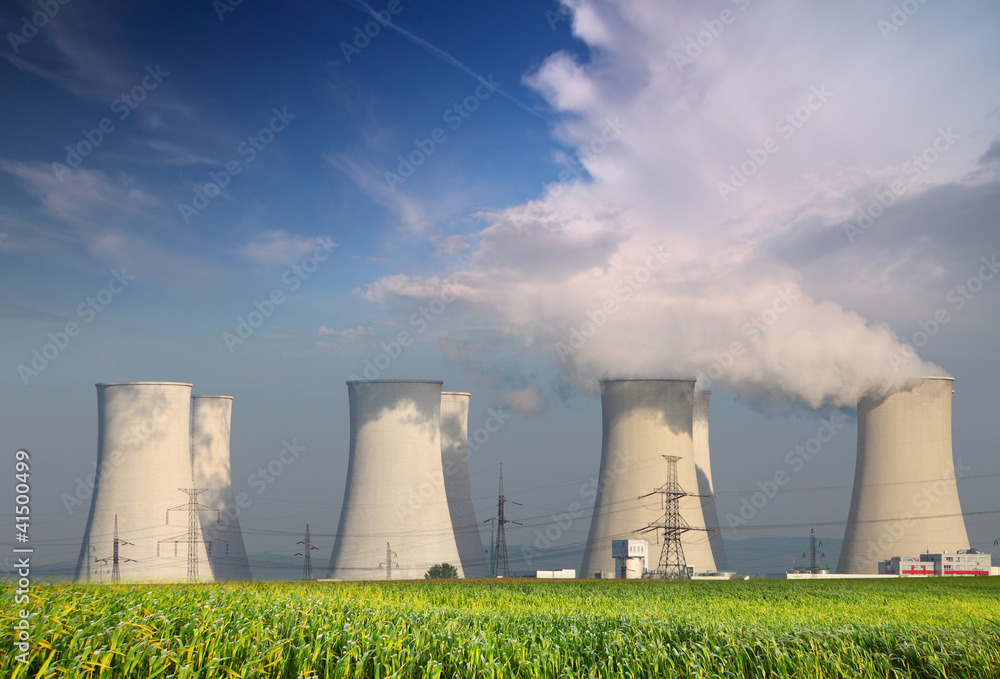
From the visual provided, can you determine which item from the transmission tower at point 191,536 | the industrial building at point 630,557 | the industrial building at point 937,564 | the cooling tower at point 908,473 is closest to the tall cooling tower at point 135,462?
the transmission tower at point 191,536

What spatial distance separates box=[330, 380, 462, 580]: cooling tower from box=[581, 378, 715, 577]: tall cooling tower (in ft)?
20.4

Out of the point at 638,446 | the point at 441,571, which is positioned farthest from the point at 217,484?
the point at 638,446

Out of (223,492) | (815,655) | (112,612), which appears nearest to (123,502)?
(223,492)

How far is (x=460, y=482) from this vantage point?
35.3 m

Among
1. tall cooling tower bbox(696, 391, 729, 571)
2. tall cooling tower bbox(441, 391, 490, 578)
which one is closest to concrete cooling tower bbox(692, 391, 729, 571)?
tall cooling tower bbox(696, 391, 729, 571)

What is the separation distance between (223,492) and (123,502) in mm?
8915

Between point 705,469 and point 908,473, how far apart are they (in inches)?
479

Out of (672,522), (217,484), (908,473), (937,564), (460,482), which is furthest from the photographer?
(217,484)

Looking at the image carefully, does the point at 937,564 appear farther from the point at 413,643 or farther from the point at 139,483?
the point at 413,643

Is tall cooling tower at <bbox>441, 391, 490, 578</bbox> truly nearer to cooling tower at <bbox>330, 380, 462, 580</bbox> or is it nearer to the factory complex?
the factory complex

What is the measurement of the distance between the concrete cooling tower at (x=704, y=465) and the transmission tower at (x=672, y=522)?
14.1 ft

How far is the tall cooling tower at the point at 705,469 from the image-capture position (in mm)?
34781

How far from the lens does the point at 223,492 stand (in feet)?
120

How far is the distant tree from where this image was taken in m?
29.0
